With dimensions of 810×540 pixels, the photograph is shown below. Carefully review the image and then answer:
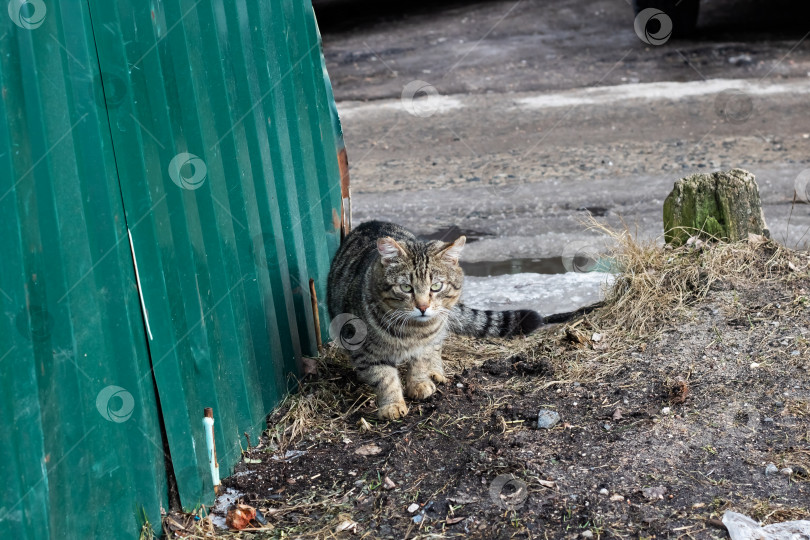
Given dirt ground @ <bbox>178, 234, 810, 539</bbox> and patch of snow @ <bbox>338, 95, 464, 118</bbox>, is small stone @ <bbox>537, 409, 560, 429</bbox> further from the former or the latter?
patch of snow @ <bbox>338, 95, 464, 118</bbox>

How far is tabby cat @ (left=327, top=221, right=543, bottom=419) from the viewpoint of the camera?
449 cm

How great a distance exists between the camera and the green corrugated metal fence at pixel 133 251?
8.63 ft

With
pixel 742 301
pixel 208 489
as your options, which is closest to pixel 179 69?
pixel 208 489

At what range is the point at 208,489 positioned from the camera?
366 centimetres

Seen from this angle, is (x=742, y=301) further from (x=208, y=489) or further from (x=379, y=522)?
(x=208, y=489)

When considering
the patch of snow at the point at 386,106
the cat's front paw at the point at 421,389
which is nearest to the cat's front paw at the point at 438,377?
the cat's front paw at the point at 421,389

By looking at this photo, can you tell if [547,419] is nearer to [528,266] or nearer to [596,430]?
[596,430]

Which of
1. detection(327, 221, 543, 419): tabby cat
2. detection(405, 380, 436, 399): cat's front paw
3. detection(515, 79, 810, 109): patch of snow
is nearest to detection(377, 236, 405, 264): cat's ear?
detection(327, 221, 543, 419): tabby cat

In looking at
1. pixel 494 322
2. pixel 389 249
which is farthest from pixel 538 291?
pixel 389 249

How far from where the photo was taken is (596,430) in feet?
13.1

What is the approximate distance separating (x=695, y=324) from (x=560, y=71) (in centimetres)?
791

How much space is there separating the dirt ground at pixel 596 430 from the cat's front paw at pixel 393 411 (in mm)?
59

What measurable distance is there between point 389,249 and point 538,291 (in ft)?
6.02

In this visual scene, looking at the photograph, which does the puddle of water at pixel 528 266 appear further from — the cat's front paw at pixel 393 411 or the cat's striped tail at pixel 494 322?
the cat's front paw at pixel 393 411
